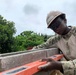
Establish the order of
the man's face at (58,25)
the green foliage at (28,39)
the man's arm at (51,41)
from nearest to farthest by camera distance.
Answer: the man's face at (58,25), the man's arm at (51,41), the green foliage at (28,39)

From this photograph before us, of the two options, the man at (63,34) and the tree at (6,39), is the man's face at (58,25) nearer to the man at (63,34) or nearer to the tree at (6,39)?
the man at (63,34)

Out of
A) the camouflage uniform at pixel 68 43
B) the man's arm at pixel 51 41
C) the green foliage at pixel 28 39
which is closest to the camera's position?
the camouflage uniform at pixel 68 43

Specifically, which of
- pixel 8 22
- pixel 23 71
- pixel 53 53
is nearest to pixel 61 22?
pixel 53 53

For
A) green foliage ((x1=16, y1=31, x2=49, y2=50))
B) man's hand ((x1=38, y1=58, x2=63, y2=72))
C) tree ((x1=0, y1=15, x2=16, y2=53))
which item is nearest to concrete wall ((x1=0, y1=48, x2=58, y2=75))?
man's hand ((x1=38, y1=58, x2=63, y2=72))

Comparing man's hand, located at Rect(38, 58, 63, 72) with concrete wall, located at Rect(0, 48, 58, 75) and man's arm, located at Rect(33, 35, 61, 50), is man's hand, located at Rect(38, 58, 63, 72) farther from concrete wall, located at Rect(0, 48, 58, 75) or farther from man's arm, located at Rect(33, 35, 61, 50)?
man's arm, located at Rect(33, 35, 61, 50)

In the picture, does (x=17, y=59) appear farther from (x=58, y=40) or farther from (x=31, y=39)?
(x=31, y=39)

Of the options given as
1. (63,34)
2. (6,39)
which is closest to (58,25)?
(63,34)

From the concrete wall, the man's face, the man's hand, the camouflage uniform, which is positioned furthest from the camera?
the camouflage uniform

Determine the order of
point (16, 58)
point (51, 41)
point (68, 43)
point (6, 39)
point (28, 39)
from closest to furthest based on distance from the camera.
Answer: point (16, 58) < point (68, 43) < point (51, 41) < point (6, 39) < point (28, 39)

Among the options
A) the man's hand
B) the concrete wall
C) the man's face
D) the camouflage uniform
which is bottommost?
the man's hand

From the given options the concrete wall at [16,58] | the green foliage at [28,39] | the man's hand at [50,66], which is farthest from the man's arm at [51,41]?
the green foliage at [28,39]

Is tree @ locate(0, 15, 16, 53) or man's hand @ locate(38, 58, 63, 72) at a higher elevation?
tree @ locate(0, 15, 16, 53)

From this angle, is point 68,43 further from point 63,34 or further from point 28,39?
point 28,39

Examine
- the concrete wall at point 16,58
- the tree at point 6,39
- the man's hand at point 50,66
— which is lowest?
the man's hand at point 50,66
